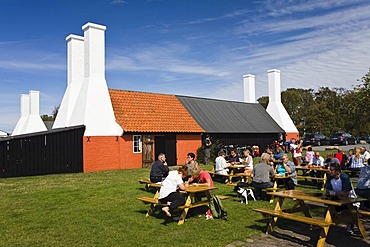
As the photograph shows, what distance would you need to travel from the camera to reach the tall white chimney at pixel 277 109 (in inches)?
1266

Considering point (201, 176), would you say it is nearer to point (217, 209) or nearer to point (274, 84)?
point (217, 209)

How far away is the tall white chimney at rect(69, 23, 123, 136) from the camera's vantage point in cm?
2008

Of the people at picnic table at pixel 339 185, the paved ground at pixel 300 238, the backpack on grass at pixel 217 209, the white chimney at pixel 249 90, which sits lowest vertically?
the paved ground at pixel 300 238

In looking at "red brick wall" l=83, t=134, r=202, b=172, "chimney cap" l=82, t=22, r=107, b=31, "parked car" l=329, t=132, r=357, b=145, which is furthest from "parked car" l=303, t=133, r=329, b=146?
"chimney cap" l=82, t=22, r=107, b=31

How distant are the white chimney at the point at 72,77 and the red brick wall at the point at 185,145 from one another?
7.40 meters

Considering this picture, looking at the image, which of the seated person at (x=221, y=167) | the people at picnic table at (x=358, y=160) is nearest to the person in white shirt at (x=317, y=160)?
the people at picnic table at (x=358, y=160)

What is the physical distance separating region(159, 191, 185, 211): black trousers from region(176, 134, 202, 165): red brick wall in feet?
49.6

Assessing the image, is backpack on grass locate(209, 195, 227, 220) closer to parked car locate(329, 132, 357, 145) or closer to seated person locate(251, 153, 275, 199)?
seated person locate(251, 153, 275, 199)

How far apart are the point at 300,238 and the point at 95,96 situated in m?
16.5

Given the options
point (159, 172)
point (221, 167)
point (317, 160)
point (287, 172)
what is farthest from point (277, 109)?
point (159, 172)

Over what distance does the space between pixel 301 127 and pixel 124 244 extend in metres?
52.6

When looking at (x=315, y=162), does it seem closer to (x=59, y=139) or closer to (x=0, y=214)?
(x=0, y=214)

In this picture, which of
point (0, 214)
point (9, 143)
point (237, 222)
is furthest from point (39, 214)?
point (9, 143)

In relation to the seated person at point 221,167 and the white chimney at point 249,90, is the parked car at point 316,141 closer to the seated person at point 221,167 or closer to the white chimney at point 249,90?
the white chimney at point 249,90
